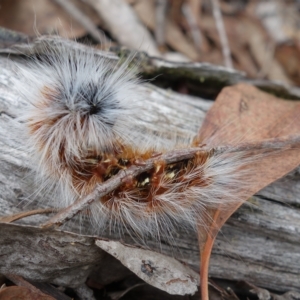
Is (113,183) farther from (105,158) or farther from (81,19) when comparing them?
(81,19)

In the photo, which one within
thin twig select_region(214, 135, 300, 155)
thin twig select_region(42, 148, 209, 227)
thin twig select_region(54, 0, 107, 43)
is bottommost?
thin twig select_region(42, 148, 209, 227)

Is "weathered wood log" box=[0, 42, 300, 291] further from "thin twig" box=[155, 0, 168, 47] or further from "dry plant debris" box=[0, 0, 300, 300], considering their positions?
"thin twig" box=[155, 0, 168, 47]

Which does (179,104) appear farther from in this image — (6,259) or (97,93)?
(6,259)

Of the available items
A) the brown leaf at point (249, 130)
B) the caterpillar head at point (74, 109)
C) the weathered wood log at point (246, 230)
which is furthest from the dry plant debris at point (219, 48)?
the caterpillar head at point (74, 109)

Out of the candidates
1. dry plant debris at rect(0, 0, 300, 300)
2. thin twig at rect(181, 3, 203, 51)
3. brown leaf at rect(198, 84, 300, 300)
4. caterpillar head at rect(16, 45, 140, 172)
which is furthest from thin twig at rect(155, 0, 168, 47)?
caterpillar head at rect(16, 45, 140, 172)

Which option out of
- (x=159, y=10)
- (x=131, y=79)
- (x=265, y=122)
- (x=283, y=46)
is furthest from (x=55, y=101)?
(x=283, y=46)

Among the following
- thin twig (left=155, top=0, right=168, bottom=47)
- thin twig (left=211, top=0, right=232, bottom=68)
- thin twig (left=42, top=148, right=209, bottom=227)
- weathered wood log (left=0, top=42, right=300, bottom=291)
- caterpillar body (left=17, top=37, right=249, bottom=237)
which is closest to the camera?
thin twig (left=42, top=148, right=209, bottom=227)

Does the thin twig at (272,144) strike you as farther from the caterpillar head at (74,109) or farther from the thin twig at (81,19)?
the thin twig at (81,19)
